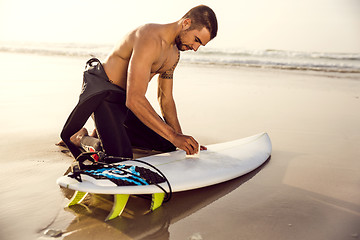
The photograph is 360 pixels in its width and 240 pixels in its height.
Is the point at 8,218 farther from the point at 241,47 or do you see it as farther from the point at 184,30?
the point at 241,47

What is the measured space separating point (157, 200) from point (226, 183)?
65 cm

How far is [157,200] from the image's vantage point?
2.15 m

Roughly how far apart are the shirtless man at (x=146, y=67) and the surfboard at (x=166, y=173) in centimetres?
18

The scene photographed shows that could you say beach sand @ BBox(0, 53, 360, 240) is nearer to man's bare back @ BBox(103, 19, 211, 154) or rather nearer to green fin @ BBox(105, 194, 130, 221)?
green fin @ BBox(105, 194, 130, 221)

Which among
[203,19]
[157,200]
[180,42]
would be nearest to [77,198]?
[157,200]

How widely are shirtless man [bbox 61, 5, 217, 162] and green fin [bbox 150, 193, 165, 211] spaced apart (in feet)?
1.29

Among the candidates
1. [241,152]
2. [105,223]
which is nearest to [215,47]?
[241,152]

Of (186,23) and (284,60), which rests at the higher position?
(186,23)

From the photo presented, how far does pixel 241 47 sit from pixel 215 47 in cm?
128

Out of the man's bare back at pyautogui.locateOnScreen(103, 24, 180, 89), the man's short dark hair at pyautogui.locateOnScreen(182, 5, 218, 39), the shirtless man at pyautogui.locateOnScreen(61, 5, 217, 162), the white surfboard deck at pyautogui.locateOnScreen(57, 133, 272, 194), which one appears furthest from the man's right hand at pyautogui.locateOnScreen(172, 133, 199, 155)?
the man's short dark hair at pyautogui.locateOnScreen(182, 5, 218, 39)

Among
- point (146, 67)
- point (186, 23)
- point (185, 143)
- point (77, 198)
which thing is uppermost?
point (186, 23)

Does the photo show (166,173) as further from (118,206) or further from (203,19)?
(203,19)

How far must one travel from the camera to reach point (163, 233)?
1.90 m

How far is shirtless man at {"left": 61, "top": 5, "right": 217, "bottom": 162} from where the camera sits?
7.83 ft
